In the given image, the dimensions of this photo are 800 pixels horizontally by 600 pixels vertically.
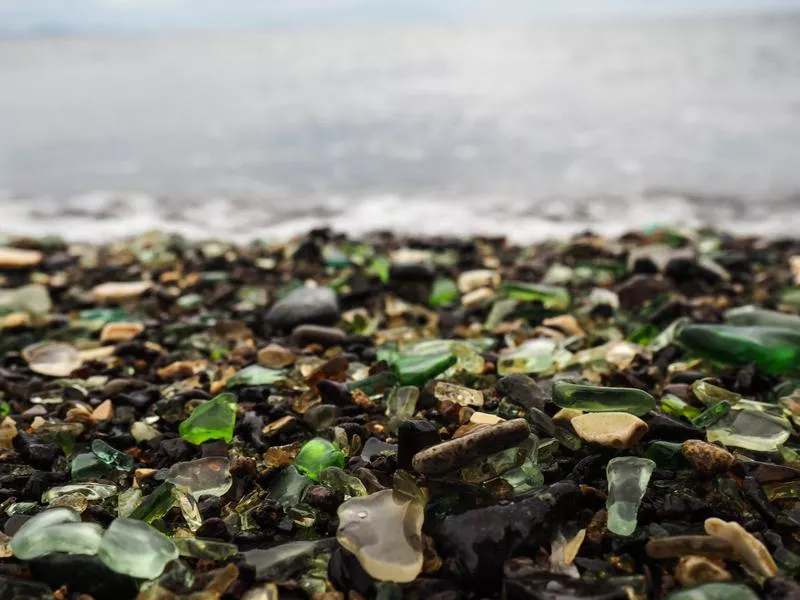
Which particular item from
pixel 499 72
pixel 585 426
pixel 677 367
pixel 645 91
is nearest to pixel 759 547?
pixel 585 426

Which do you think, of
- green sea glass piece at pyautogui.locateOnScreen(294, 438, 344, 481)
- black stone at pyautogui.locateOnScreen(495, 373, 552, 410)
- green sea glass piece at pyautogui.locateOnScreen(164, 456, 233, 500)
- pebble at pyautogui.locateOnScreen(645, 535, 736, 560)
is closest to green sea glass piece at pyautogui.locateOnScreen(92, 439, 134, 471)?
green sea glass piece at pyautogui.locateOnScreen(164, 456, 233, 500)

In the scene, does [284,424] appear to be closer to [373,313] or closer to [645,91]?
[373,313]

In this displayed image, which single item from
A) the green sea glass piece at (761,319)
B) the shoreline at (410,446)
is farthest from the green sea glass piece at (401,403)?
the green sea glass piece at (761,319)

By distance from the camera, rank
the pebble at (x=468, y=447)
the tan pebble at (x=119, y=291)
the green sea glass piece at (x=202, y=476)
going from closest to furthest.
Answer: the pebble at (x=468, y=447)
the green sea glass piece at (x=202, y=476)
the tan pebble at (x=119, y=291)

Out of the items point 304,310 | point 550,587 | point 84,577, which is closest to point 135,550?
point 84,577

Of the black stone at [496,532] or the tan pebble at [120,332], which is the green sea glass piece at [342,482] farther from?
the tan pebble at [120,332]

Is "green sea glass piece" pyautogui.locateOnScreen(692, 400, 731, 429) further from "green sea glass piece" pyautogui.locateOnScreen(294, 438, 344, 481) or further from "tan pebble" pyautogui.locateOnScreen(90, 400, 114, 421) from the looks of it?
"tan pebble" pyautogui.locateOnScreen(90, 400, 114, 421)
